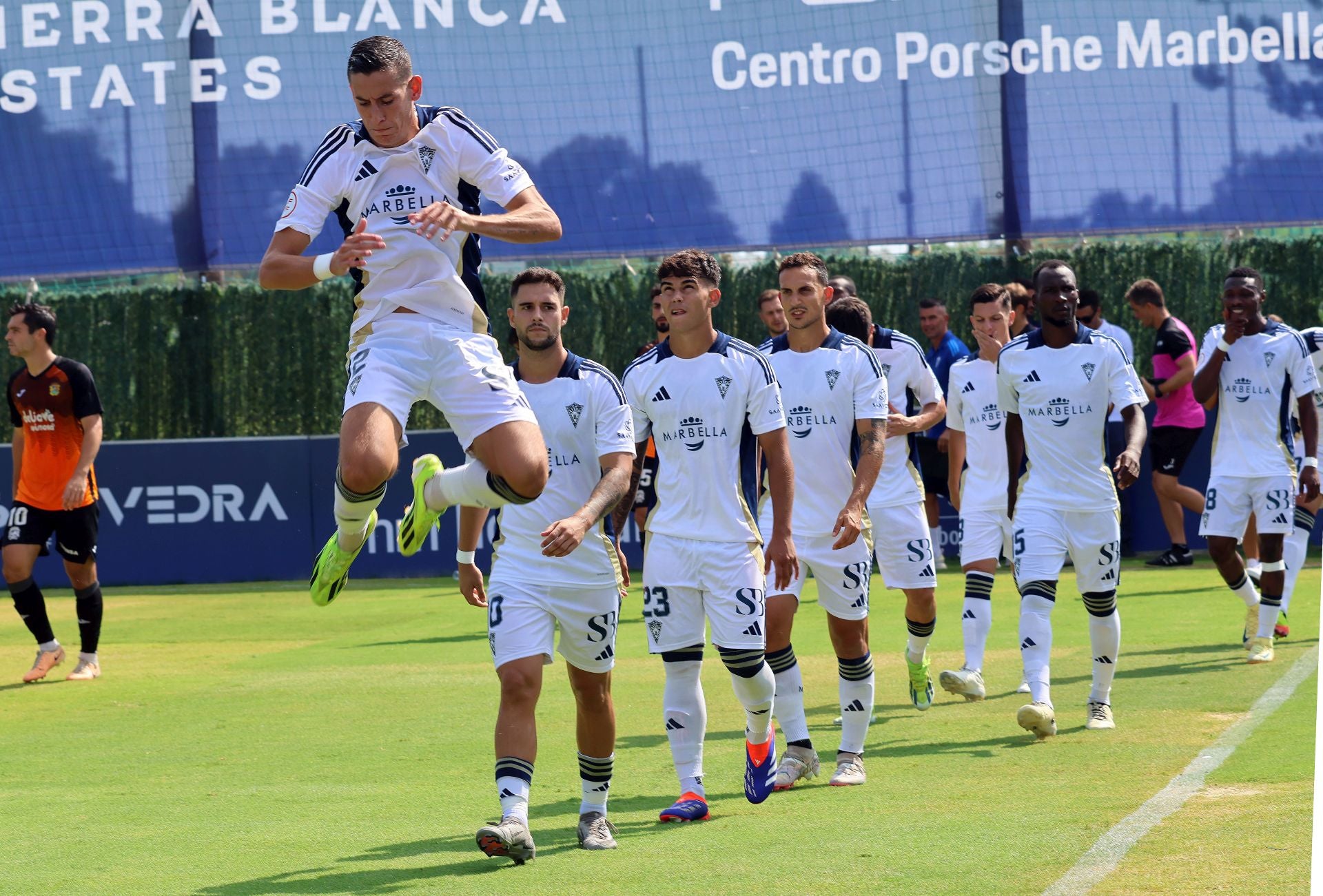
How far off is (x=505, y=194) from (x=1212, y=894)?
3.39m

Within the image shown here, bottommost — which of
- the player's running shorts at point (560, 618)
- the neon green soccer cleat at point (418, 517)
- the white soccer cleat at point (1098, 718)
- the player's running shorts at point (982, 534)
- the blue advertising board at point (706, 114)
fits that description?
the white soccer cleat at point (1098, 718)

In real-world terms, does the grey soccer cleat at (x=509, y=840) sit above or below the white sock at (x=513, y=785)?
below

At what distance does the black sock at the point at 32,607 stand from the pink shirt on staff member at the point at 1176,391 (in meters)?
9.98

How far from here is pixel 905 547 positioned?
9.25m

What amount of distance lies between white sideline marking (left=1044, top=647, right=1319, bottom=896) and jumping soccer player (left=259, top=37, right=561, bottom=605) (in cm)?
226

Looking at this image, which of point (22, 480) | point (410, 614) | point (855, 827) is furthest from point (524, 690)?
point (410, 614)

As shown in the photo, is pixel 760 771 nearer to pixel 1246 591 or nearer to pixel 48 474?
pixel 1246 591

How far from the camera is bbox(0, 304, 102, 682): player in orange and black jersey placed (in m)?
11.3

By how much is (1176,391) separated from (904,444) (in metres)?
7.08

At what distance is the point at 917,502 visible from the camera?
934cm

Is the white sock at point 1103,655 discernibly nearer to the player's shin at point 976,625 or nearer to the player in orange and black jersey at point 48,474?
the player's shin at point 976,625

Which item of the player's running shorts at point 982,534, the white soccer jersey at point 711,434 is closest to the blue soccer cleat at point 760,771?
the white soccer jersey at point 711,434

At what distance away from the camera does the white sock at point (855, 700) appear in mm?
7555

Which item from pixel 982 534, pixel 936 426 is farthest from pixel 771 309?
pixel 936 426
